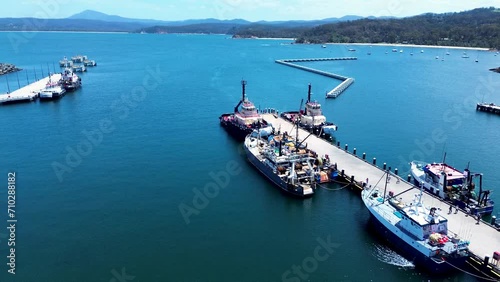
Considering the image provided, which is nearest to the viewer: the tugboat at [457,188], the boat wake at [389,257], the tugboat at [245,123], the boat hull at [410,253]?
the boat hull at [410,253]

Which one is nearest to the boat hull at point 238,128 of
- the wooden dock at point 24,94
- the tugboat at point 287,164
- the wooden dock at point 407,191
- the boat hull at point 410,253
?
the wooden dock at point 407,191

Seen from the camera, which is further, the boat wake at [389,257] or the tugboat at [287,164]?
the tugboat at [287,164]

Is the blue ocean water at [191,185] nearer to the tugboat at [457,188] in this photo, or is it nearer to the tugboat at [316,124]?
the tugboat at [316,124]

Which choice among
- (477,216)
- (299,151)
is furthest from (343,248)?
(299,151)

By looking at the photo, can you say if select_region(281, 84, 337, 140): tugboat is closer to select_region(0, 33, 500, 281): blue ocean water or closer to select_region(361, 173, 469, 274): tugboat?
select_region(0, 33, 500, 281): blue ocean water

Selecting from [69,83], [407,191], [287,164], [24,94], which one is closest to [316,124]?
[287,164]

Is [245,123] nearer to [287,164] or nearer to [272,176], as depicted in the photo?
[287,164]

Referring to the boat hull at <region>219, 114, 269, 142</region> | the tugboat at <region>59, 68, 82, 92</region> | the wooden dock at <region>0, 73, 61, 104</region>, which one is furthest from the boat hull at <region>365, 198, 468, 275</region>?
the tugboat at <region>59, 68, 82, 92</region>

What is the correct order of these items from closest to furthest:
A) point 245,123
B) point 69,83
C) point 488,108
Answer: point 245,123 < point 488,108 < point 69,83
